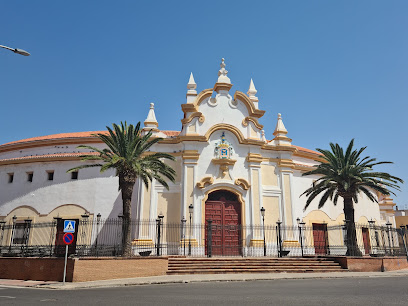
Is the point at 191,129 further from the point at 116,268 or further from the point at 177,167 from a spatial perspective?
the point at 116,268

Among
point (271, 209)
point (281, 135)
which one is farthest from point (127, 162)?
point (281, 135)

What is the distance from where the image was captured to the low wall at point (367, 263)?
20328mm

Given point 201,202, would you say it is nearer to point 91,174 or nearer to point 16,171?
point 91,174

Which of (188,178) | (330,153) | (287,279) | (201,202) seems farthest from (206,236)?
(330,153)

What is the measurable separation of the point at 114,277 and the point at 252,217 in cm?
1216

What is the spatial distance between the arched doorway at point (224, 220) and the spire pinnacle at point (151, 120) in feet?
23.8

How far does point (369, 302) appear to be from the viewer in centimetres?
882

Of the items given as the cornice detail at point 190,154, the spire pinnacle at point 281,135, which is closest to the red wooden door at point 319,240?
the spire pinnacle at point 281,135

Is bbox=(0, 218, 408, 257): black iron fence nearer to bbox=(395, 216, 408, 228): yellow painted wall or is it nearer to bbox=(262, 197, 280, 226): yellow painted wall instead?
bbox=(262, 197, 280, 226): yellow painted wall

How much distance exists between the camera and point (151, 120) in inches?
1075

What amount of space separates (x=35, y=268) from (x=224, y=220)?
44.1 feet

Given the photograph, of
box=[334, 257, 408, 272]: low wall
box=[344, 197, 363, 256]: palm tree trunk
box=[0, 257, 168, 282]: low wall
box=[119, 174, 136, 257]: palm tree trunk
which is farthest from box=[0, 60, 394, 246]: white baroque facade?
box=[0, 257, 168, 282]: low wall

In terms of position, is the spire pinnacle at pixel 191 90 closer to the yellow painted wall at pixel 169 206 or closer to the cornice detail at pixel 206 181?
the cornice detail at pixel 206 181

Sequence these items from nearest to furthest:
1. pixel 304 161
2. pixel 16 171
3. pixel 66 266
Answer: pixel 66 266 → pixel 16 171 → pixel 304 161
